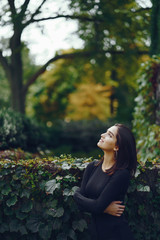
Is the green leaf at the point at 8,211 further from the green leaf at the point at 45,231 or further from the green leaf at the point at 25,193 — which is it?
the green leaf at the point at 45,231

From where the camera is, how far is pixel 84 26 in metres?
10.5

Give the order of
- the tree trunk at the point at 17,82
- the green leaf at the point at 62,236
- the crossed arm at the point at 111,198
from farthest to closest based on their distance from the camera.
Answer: the tree trunk at the point at 17,82 < the green leaf at the point at 62,236 < the crossed arm at the point at 111,198

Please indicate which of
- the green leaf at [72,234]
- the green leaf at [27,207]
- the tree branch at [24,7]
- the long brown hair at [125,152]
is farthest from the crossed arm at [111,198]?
the tree branch at [24,7]

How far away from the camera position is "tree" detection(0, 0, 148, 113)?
25.3ft

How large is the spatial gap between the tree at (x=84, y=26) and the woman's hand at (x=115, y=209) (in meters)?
5.93

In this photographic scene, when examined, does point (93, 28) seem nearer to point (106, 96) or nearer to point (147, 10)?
point (147, 10)

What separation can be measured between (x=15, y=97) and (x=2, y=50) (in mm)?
1779

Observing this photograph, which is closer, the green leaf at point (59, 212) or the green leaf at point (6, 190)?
the green leaf at point (59, 212)

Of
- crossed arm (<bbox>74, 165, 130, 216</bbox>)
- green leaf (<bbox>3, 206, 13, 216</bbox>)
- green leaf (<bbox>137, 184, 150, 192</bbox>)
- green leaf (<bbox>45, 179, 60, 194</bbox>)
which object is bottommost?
green leaf (<bbox>3, 206, 13, 216</bbox>)

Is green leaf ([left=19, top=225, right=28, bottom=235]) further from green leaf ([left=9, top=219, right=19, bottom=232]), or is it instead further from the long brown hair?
the long brown hair

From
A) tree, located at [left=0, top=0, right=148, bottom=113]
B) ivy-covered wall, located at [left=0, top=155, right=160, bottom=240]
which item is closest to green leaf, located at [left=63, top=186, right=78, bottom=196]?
ivy-covered wall, located at [left=0, top=155, right=160, bottom=240]

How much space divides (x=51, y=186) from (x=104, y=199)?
0.86 metres

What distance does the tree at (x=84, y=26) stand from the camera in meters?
7.70

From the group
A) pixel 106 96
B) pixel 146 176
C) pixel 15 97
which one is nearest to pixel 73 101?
pixel 106 96
